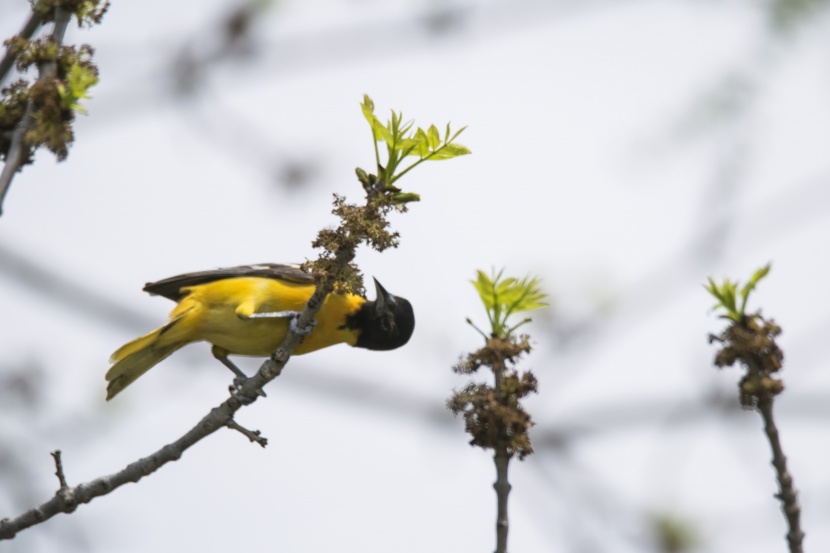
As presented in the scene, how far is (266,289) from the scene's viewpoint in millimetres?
5637

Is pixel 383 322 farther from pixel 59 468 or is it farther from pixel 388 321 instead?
pixel 59 468

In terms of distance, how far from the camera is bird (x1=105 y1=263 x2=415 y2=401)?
558 centimetres

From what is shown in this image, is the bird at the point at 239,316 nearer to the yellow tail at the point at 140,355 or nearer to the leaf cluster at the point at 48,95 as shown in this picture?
the yellow tail at the point at 140,355

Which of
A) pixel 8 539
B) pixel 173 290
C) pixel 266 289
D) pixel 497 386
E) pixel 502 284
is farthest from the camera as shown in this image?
pixel 173 290

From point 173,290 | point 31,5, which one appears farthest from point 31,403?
point 31,5

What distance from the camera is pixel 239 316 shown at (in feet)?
18.1

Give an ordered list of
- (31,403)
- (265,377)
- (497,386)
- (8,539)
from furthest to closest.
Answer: (31,403), (265,377), (8,539), (497,386)

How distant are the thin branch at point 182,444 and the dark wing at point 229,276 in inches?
70.1

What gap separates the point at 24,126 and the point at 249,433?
184 cm

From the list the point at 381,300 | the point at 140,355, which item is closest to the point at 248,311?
the point at 140,355

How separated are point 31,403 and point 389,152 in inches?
121

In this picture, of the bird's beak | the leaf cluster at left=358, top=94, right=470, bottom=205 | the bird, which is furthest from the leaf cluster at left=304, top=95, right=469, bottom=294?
the bird's beak

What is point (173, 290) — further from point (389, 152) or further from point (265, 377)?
point (389, 152)

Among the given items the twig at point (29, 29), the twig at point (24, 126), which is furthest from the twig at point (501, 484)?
the twig at point (29, 29)
